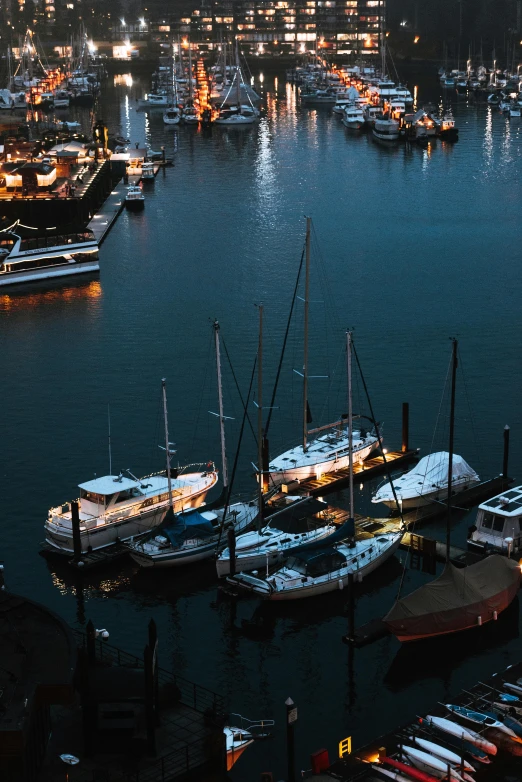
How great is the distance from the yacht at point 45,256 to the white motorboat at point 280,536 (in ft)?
115

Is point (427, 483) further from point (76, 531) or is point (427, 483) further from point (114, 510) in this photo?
point (76, 531)

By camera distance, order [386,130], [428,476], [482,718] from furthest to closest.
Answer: [386,130] < [428,476] < [482,718]

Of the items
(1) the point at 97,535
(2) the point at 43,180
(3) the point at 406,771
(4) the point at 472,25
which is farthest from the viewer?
(4) the point at 472,25

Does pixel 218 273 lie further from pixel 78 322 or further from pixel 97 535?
pixel 97 535

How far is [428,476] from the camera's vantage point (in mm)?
39188

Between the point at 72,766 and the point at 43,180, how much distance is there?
69.6 m

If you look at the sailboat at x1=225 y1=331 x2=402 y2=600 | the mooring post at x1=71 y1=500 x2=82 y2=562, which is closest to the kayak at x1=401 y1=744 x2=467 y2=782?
the sailboat at x1=225 y1=331 x2=402 y2=600

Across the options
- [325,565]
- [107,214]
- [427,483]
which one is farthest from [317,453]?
[107,214]

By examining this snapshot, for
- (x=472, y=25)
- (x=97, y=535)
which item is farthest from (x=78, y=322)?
(x=472, y=25)

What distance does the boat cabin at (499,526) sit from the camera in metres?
34.9

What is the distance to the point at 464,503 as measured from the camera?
38938mm

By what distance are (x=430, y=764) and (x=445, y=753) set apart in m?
0.44

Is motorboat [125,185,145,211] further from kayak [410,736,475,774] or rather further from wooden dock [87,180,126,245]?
kayak [410,736,475,774]

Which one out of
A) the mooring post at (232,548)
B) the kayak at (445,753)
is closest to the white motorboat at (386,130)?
the mooring post at (232,548)
